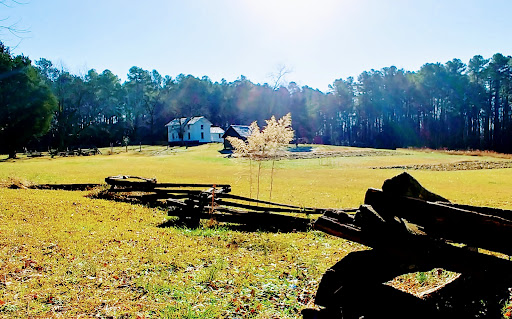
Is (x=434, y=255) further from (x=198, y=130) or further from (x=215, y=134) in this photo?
(x=215, y=134)

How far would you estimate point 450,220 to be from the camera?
365 cm

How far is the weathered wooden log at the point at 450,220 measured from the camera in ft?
11.1

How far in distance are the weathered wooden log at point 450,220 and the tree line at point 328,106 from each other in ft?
242

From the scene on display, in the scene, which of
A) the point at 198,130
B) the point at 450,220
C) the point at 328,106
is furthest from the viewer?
the point at 328,106

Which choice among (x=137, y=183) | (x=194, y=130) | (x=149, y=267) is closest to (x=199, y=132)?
Answer: (x=194, y=130)

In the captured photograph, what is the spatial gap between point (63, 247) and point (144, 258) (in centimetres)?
224

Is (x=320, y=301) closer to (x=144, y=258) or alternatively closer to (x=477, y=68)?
(x=144, y=258)

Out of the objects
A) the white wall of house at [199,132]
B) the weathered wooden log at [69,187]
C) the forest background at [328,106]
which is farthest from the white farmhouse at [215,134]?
the weathered wooden log at [69,187]

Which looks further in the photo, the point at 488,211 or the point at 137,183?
the point at 137,183

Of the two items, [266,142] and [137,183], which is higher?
[266,142]

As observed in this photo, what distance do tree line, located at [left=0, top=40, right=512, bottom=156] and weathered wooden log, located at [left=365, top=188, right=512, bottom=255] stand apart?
Answer: 7389 cm

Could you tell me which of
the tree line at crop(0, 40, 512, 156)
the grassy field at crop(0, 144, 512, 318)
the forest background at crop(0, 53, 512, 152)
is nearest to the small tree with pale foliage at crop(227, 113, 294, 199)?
the grassy field at crop(0, 144, 512, 318)

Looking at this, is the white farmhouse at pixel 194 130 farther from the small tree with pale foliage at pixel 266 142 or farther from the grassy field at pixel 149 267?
the grassy field at pixel 149 267

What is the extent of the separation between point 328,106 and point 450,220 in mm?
102168
